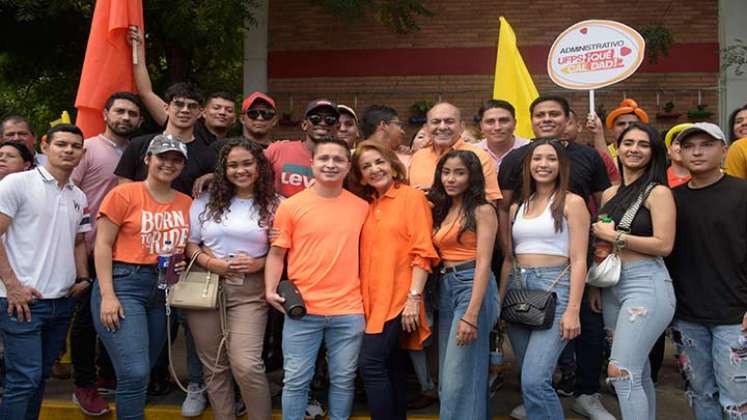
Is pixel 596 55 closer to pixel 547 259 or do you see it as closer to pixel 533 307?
pixel 547 259

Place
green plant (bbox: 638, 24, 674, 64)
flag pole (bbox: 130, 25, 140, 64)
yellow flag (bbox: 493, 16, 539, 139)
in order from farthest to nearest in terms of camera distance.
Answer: green plant (bbox: 638, 24, 674, 64) < yellow flag (bbox: 493, 16, 539, 139) < flag pole (bbox: 130, 25, 140, 64)

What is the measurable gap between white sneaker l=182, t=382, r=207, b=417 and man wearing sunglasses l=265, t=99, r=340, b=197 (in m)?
1.57

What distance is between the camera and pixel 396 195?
13.0 feet

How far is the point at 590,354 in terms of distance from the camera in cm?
448

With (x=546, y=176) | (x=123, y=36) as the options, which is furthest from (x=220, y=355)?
(x=123, y=36)

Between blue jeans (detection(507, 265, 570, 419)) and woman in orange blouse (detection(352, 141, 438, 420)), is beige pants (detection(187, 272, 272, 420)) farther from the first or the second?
blue jeans (detection(507, 265, 570, 419))

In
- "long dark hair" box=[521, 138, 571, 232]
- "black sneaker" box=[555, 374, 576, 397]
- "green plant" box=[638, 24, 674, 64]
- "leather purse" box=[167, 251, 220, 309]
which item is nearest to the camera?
"long dark hair" box=[521, 138, 571, 232]

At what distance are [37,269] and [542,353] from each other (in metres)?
3.13

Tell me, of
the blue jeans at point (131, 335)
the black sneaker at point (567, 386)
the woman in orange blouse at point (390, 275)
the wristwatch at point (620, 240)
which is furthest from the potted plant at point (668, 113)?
the blue jeans at point (131, 335)

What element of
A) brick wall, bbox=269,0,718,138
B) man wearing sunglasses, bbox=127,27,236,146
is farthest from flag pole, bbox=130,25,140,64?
brick wall, bbox=269,0,718,138

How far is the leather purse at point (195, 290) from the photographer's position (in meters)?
4.02

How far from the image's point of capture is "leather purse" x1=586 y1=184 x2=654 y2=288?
363 cm

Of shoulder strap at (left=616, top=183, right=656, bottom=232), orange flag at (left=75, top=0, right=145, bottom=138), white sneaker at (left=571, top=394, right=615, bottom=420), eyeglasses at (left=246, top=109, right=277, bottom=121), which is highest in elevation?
orange flag at (left=75, top=0, right=145, bottom=138)

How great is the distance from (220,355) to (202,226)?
34.0 inches
